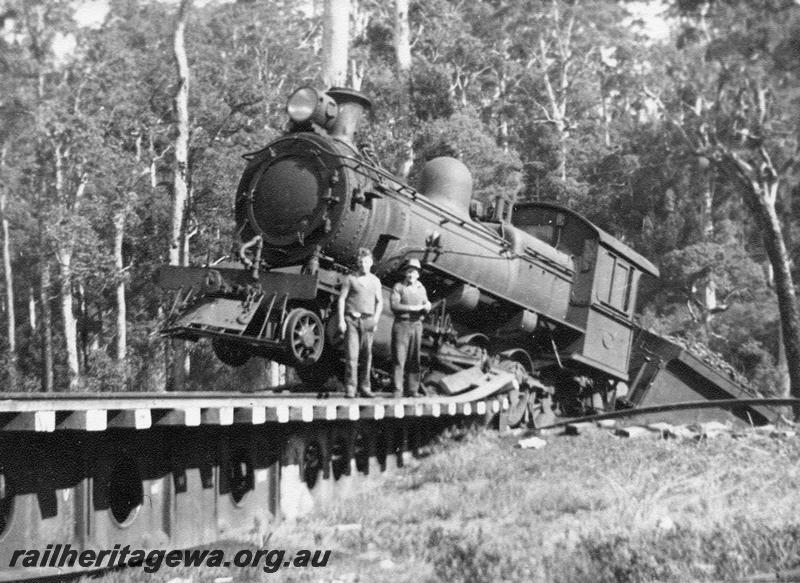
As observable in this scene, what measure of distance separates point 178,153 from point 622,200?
19342 mm

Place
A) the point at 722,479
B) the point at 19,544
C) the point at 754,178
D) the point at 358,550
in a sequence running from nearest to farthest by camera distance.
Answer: the point at 19,544 < the point at 358,550 < the point at 722,479 < the point at 754,178

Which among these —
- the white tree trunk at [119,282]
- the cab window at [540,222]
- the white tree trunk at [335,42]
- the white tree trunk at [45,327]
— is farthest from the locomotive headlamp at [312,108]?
the white tree trunk at [45,327]

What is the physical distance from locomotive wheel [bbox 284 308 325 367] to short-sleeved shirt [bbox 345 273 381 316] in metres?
0.66

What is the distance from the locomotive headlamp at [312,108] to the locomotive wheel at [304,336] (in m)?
2.40

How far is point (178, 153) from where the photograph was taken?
20531 millimetres

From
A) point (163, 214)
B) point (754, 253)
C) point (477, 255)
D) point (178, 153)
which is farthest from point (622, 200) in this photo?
point (477, 255)

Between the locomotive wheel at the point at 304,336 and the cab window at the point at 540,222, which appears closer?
the locomotive wheel at the point at 304,336

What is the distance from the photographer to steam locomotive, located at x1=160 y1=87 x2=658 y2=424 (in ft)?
36.7

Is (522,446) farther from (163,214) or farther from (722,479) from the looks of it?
(163,214)

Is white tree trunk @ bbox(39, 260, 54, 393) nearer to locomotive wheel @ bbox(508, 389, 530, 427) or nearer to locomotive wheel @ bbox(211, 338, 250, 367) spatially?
locomotive wheel @ bbox(508, 389, 530, 427)

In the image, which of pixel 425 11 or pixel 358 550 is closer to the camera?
pixel 358 550

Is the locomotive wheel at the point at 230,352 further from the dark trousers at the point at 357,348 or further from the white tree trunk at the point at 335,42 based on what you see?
the white tree trunk at the point at 335,42

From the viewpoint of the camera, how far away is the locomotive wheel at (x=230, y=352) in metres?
11.7

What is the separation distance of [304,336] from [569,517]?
3892mm
